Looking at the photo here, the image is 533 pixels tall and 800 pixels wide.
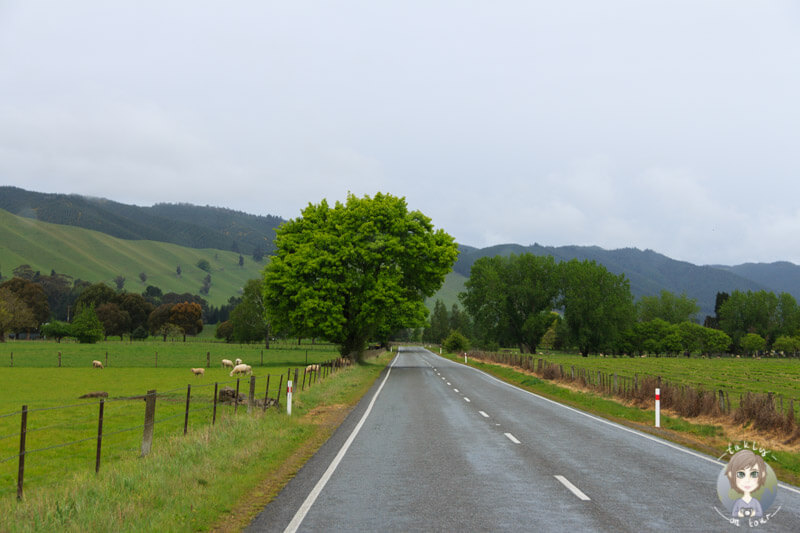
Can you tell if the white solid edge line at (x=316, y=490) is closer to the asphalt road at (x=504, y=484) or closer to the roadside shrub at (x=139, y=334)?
the asphalt road at (x=504, y=484)

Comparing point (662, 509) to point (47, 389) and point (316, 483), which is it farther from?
point (47, 389)

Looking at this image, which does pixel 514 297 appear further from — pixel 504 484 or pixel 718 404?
pixel 504 484

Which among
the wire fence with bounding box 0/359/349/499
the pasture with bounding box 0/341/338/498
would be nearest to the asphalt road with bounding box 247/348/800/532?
the wire fence with bounding box 0/359/349/499

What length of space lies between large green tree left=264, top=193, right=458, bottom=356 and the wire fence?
1842cm

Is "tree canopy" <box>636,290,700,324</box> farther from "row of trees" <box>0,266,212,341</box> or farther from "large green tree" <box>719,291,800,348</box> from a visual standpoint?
"row of trees" <box>0,266,212,341</box>

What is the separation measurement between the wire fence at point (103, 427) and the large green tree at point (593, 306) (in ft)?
266

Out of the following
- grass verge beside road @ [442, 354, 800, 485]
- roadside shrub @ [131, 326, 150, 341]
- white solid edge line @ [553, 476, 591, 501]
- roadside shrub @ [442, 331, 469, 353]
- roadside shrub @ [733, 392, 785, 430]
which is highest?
roadside shrub @ [733, 392, 785, 430]

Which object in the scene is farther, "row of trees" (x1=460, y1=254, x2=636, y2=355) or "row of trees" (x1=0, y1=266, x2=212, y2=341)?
"row of trees" (x1=0, y1=266, x2=212, y2=341)

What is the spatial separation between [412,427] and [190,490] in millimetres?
8725

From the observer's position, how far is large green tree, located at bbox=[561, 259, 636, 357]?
334 ft

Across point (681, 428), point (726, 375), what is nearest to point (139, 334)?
point (726, 375)

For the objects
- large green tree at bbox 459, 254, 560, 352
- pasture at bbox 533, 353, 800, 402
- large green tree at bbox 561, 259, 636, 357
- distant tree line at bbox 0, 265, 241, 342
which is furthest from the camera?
distant tree line at bbox 0, 265, 241, 342

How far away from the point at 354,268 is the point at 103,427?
31265mm

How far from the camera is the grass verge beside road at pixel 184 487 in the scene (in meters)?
7.36
